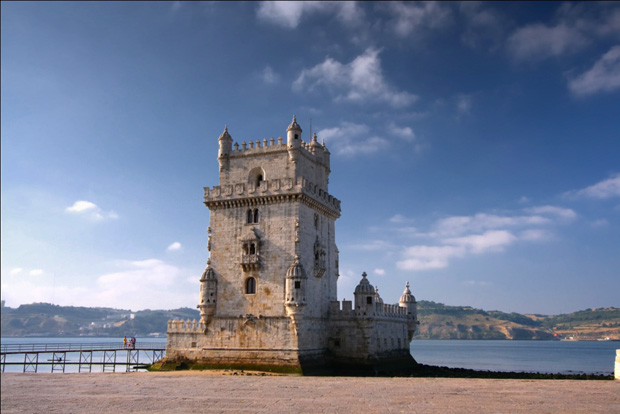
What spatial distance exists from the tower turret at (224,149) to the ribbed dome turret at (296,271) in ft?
39.4

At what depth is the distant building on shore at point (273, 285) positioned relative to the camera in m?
43.8

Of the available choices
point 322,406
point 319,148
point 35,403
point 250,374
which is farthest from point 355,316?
point 35,403

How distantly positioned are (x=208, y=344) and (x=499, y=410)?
29.1 meters

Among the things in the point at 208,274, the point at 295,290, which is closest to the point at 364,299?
the point at 295,290

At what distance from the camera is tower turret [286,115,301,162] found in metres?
47.2

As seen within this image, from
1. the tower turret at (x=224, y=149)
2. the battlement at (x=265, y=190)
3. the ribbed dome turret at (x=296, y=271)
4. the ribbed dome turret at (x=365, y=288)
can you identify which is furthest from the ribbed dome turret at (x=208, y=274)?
the ribbed dome turret at (x=365, y=288)

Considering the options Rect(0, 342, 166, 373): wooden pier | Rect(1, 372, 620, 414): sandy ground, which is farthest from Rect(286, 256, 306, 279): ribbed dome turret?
Rect(0, 342, 166, 373): wooden pier

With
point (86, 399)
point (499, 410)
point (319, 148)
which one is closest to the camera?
point (499, 410)

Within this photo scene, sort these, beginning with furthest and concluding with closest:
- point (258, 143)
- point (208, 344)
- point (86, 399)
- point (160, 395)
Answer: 1. point (258, 143)
2. point (208, 344)
3. point (160, 395)
4. point (86, 399)

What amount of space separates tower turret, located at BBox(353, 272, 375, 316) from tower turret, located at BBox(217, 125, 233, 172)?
1625 centimetres

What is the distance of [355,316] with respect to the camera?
156ft

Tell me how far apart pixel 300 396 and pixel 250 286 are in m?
20.0

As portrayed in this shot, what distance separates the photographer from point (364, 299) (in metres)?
47.3

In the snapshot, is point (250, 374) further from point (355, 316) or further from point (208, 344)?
point (355, 316)
